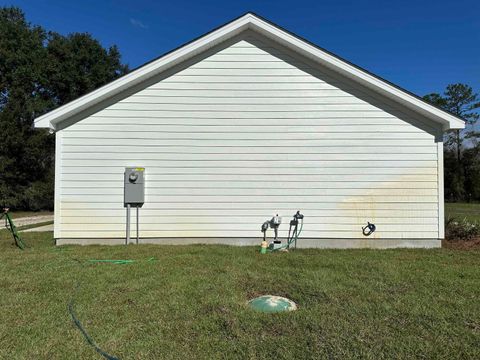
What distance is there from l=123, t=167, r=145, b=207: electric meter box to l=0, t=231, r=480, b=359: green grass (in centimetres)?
142

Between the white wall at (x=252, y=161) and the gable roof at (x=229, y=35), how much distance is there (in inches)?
9.7

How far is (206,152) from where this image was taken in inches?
292

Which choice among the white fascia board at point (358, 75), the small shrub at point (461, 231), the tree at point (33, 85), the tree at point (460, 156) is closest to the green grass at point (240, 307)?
the small shrub at point (461, 231)

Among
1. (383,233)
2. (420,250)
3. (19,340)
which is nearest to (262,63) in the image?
(383,233)

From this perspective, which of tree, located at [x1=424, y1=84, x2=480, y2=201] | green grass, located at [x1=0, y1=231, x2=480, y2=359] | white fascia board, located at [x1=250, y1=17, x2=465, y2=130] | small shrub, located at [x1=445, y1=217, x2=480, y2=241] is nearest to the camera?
green grass, located at [x1=0, y1=231, x2=480, y2=359]

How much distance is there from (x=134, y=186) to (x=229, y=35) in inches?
154

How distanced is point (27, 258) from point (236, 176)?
4.29m

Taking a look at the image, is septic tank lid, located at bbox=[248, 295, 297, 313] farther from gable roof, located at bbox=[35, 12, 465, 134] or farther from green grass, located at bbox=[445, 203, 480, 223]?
green grass, located at bbox=[445, 203, 480, 223]

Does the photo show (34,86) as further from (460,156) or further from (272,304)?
(460,156)

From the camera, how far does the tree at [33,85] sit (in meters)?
19.6

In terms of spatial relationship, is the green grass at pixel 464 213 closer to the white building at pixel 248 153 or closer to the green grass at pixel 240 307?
the white building at pixel 248 153

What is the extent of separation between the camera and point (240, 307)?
367 cm

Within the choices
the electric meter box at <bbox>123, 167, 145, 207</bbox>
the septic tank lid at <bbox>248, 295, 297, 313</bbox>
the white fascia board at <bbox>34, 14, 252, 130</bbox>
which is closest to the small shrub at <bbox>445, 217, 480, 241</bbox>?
the septic tank lid at <bbox>248, 295, 297, 313</bbox>

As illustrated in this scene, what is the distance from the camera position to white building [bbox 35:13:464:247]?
7.28m
